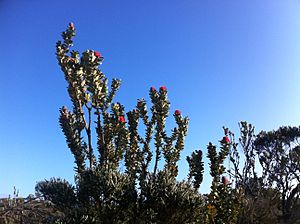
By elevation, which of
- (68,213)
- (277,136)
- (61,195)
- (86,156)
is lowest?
(68,213)

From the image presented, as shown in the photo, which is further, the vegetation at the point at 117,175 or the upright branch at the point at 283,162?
the upright branch at the point at 283,162

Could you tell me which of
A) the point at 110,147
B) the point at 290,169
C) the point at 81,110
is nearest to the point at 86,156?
the point at 110,147

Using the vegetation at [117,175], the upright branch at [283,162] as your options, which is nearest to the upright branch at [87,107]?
the vegetation at [117,175]

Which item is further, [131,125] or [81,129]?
[131,125]

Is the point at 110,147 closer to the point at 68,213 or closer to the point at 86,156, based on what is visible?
the point at 86,156

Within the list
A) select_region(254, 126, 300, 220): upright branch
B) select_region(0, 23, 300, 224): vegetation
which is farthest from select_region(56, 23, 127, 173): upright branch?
select_region(254, 126, 300, 220): upright branch

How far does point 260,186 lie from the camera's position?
22.4 metres

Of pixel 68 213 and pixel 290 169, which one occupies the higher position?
pixel 290 169

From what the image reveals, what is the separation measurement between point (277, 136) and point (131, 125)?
1796 cm

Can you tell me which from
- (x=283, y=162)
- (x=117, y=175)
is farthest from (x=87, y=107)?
(x=283, y=162)

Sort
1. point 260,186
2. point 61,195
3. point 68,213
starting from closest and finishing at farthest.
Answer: point 68,213 < point 61,195 < point 260,186

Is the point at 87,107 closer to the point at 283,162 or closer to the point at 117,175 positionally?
the point at 117,175

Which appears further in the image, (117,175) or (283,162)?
(283,162)

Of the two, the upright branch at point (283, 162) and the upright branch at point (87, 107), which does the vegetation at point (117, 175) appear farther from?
the upright branch at point (283, 162)
